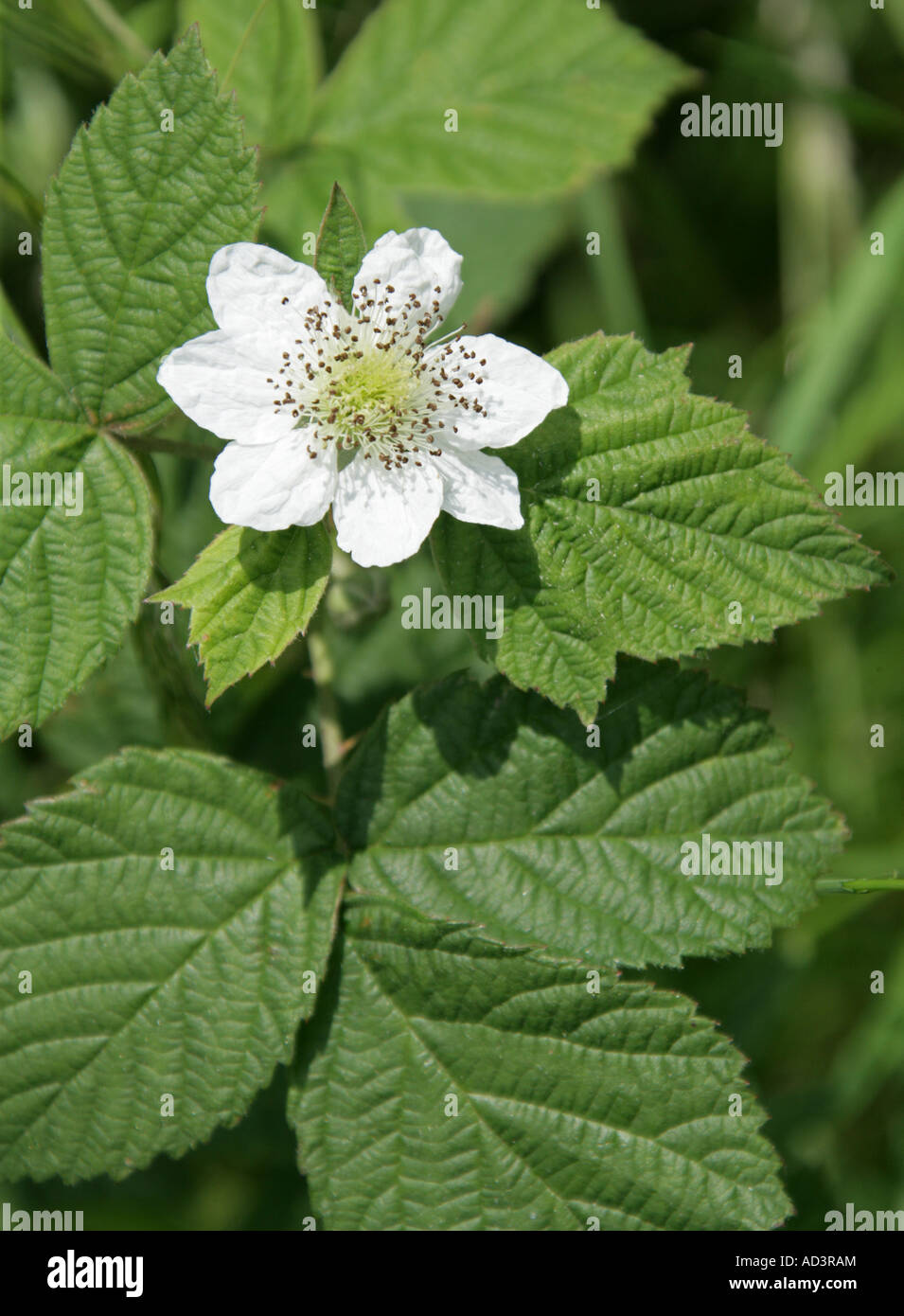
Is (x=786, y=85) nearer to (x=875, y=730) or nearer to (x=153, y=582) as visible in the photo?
(x=875, y=730)

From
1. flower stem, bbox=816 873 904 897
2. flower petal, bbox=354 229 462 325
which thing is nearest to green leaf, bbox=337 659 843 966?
flower stem, bbox=816 873 904 897

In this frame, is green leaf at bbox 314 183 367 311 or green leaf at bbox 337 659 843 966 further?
green leaf at bbox 337 659 843 966

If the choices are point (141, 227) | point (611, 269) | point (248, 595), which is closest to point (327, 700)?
point (248, 595)

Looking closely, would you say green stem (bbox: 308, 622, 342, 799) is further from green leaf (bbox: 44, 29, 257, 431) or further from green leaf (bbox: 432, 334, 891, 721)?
green leaf (bbox: 44, 29, 257, 431)

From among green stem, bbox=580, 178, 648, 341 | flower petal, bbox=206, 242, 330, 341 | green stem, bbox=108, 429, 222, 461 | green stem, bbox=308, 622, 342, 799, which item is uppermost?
green stem, bbox=580, 178, 648, 341

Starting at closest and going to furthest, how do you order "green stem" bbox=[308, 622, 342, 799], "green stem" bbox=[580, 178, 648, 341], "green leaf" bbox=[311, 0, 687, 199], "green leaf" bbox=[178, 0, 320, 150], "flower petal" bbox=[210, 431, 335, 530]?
1. "flower petal" bbox=[210, 431, 335, 530]
2. "green stem" bbox=[308, 622, 342, 799]
3. "green leaf" bbox=[178, 0, 320, 150]
4. "green leaf" bbox=[311, 0, 687, 199]
5. "green stem" bbox=[580, 178, 648, 341]

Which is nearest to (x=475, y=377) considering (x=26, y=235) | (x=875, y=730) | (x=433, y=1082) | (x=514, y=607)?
(x=514, y=607)
